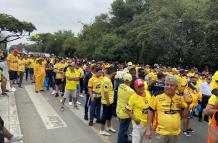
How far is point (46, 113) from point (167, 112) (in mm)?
7913

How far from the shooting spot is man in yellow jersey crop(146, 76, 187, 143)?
20.8ft

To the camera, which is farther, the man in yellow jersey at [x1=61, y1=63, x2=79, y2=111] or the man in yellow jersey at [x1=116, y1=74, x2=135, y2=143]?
the man in yellow jersey at [x1=61, y1=63, x2=79, y2=111]

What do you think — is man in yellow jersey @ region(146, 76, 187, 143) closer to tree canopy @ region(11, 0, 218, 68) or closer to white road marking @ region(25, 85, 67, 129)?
white road marking @ region(25, 85, 67, 129)

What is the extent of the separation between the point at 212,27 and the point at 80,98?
466 inches

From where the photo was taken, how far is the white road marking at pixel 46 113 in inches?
465

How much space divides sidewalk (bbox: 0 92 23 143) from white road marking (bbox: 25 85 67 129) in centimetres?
85

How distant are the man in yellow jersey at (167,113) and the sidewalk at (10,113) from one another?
5.17 metres

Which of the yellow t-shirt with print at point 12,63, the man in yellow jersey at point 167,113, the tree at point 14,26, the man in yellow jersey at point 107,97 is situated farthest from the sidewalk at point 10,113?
the tree at point 14,26

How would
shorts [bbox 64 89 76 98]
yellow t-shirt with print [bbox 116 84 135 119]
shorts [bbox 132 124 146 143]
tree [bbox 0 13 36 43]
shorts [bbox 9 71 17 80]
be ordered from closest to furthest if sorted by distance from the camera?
1. shorts [bbox 132 124 146 143]
2. yellow t-shirt with print [bbox 116 84 135 119]
3. shorts [bbox 64 89 76 98]
4. shorts [bbox 9 71 17 80]
5. tree [bbox 0 13 36 43]

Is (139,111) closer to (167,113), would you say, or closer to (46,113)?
(167,113)

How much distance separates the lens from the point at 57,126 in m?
11.5

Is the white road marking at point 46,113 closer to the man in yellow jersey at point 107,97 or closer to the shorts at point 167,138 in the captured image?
the man in yellow jersey at point 107,97

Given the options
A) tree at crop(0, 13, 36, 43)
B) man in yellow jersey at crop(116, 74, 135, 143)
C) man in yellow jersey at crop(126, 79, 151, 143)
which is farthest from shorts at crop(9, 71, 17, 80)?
tree at crop(0, 13, 36, 43)

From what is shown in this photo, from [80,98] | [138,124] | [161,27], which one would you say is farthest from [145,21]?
[138,124]
